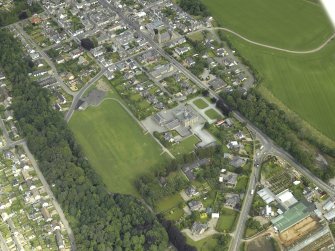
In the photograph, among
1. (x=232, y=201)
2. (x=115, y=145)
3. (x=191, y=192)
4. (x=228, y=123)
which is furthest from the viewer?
(x=228, y=123)

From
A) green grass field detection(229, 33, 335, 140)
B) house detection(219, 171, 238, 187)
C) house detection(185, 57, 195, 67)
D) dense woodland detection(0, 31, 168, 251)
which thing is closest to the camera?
dense woodland detection(0, 31, 168, 251)

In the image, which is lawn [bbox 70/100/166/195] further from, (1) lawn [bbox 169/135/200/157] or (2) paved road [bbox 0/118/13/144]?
(2) paved road [bbox 0/118/13/144]

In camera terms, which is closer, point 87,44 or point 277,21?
Result: point 87,44

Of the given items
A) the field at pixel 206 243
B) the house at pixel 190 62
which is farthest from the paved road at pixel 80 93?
the field at pixel 206 243

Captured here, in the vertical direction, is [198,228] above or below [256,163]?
below

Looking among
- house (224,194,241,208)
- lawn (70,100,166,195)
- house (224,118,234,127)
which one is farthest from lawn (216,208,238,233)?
house (224,118,234,127)

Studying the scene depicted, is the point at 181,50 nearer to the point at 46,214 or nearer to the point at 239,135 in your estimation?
the point at 239,135

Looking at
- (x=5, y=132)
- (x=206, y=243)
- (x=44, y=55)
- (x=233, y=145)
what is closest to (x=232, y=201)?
(x=206, y=243)
